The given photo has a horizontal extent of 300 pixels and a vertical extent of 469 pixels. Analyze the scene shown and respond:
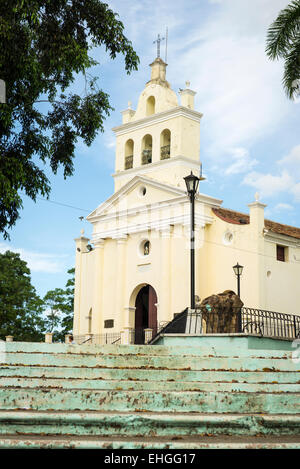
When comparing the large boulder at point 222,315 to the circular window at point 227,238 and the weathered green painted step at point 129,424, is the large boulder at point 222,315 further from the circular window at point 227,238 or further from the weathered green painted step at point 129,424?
the circular window at point 227,238

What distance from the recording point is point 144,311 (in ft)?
88.6

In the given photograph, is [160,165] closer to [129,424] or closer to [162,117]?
[162,117]

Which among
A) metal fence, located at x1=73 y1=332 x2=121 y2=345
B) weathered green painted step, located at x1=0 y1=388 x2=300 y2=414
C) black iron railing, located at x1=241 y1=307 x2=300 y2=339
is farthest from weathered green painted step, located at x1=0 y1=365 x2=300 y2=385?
metal fence, located at x1=73 y1=332 x2=121 y2=345

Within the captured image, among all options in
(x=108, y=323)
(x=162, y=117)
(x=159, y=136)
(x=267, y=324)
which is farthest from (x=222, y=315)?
(x=162, y=117)

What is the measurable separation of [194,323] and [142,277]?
41.3ft

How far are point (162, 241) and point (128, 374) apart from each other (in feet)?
60.8

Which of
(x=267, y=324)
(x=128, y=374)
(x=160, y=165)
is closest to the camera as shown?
(x=128, y=374)

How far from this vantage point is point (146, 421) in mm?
5234

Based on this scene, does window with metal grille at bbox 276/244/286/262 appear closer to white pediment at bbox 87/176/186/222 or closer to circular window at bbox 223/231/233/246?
circular window at bbox 223/231/233/246

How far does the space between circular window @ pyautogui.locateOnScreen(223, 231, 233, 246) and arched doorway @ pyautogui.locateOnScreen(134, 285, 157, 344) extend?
428 centimetres

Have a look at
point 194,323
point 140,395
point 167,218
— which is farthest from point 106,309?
point 140,395

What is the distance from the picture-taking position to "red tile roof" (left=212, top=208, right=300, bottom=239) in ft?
81.5

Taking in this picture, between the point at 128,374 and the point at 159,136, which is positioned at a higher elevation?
the point at 159,136

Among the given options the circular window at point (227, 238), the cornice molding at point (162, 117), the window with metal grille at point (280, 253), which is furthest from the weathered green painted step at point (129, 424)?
the cornice molding at point (162, 117)
